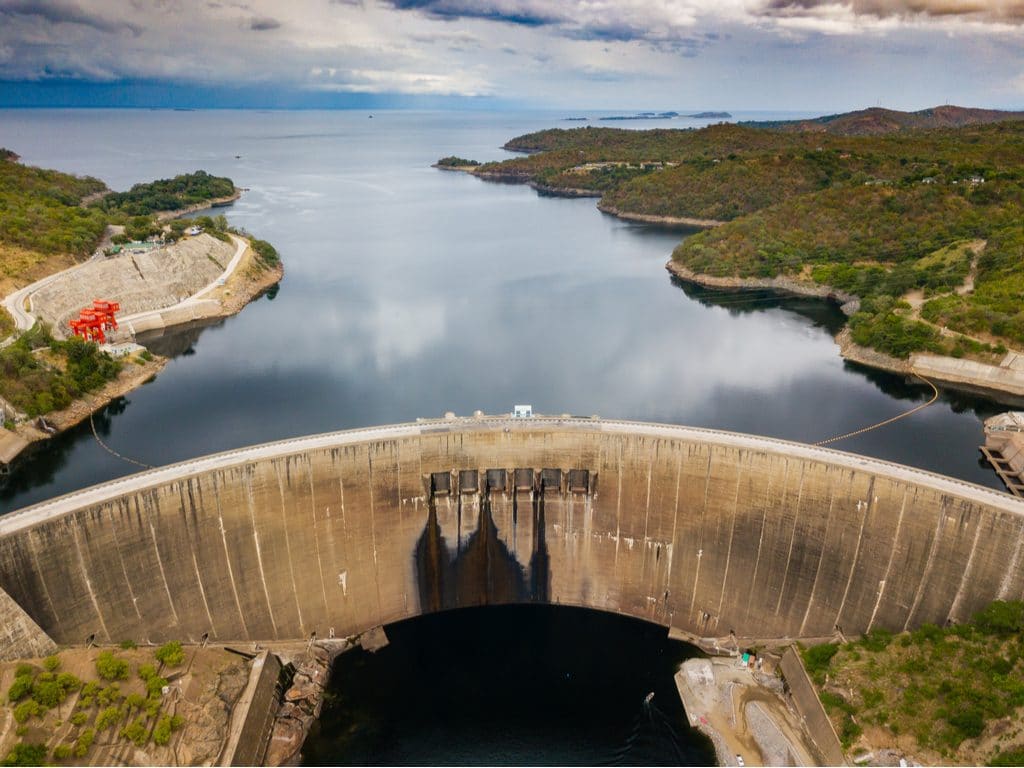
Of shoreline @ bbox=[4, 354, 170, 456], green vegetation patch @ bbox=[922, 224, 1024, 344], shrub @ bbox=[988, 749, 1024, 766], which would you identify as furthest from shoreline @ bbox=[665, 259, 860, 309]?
shrub @ bbox=[988, 749, 1024, 766]

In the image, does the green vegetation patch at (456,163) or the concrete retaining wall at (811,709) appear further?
the green vegetation patch at (456,163)

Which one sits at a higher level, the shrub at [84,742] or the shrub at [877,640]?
the shrub at [84,742]

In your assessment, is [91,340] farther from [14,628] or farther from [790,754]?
[790,754]

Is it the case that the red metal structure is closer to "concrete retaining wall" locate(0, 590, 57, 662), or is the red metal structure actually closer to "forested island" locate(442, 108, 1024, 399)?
"concrete retaining wall" locate(0, 590, 57, 662)

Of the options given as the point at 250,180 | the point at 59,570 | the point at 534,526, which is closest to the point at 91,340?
the point at 59,570

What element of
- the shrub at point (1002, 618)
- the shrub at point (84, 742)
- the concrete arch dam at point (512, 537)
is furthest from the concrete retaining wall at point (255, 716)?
the shrub at point (1002, 618)

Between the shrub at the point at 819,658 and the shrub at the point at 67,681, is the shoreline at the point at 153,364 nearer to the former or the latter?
the shrub at the point at 67,681

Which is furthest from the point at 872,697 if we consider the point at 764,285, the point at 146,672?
the point at 764,285

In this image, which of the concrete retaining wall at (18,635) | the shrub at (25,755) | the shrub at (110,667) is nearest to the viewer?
the shrub at (25,755)
